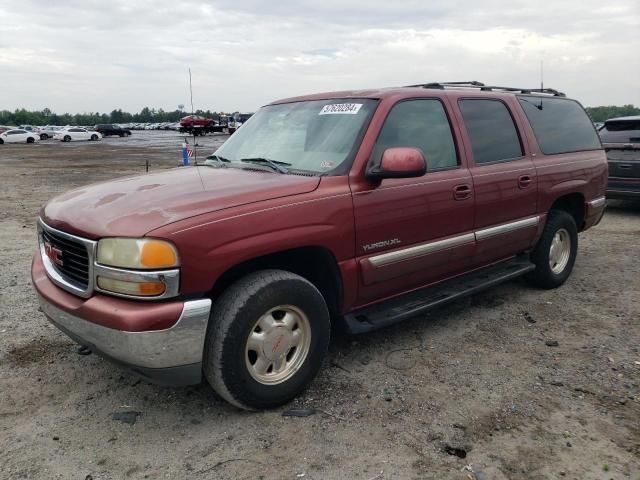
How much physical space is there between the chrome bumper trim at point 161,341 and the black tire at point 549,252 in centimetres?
352

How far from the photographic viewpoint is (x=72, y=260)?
2979 mm

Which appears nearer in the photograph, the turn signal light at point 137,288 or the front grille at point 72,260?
the turn signal light at point 137,288

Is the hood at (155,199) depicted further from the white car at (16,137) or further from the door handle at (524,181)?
the white car at (16,137)

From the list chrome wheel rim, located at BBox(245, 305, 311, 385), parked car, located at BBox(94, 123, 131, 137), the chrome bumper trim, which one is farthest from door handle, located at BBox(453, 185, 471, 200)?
parked car, located at BBox(94, 123, 131, 137)

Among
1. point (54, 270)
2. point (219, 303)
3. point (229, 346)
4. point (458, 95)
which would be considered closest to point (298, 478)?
point (229, 346)

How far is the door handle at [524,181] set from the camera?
454 cm

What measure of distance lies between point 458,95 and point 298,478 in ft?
10.1

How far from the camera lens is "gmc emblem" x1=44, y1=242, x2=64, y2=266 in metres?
3.09

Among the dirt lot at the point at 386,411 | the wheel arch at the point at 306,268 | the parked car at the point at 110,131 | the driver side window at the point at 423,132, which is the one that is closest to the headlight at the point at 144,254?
the wheel arch at the point at 306,268

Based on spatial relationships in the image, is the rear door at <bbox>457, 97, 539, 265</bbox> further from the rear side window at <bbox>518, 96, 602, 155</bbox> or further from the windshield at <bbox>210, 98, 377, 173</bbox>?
the windshield at <bbox>210, 98, 377, 173</bbox>

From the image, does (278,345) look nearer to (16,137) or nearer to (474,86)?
(474,86)

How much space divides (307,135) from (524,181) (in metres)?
2.00

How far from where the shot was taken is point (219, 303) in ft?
9.45

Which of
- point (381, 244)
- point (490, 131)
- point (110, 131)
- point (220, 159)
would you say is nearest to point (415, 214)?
point (381, 244)
